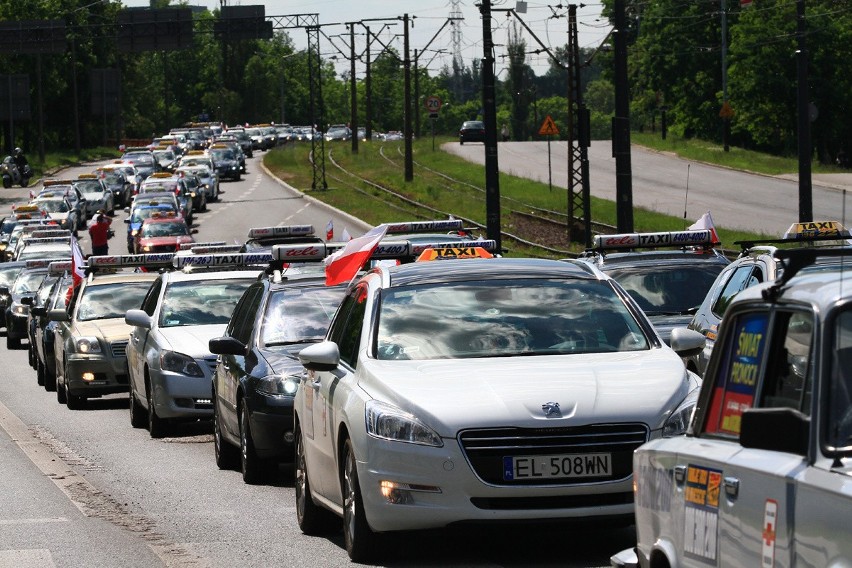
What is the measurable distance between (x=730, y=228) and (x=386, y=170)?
37.1 meters

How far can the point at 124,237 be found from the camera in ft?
227

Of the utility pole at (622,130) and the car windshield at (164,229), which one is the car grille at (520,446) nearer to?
the utility pole at (622,130)

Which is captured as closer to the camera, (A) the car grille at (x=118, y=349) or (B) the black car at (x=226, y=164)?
(A) the car grille at (x=118, y=349)

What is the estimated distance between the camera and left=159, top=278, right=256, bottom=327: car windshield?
58.2 ft

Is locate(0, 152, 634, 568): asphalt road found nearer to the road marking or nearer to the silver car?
the road marking

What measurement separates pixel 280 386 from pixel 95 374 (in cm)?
916

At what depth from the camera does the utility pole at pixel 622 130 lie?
92.3ft

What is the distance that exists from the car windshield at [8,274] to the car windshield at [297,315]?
94.8 ft

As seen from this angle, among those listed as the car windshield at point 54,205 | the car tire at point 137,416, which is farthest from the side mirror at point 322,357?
the car windshield at point 54,205

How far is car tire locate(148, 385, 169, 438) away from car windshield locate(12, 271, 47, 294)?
22.4 m

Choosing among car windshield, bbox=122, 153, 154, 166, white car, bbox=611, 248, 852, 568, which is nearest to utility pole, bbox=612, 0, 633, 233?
white car, bbox=611, 248, 852, 568

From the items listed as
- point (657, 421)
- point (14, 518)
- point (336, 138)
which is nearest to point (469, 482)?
point (657, 421)

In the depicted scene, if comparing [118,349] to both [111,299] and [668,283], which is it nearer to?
[111,299]

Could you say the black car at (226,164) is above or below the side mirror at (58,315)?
below
